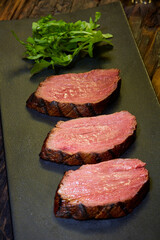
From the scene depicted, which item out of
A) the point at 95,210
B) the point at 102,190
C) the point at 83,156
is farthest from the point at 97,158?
the point at 95,210

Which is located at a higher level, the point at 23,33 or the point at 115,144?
the point at 23,33

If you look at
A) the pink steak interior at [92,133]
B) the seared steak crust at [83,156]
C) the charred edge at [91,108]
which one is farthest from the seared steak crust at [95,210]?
the charred edge at [91,108]

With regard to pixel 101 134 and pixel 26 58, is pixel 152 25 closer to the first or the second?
pixel 26 58

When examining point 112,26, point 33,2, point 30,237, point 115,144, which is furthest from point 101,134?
point 33,2

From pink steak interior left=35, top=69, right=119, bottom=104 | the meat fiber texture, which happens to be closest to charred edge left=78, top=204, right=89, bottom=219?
the meat fiber texture

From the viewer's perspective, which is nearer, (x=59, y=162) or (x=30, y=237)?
(x=30, y=237)

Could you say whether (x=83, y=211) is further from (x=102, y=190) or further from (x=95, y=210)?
(x=102, y=190)

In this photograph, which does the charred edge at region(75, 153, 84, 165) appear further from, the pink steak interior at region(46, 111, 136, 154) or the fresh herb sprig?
the fresh herb sprig
